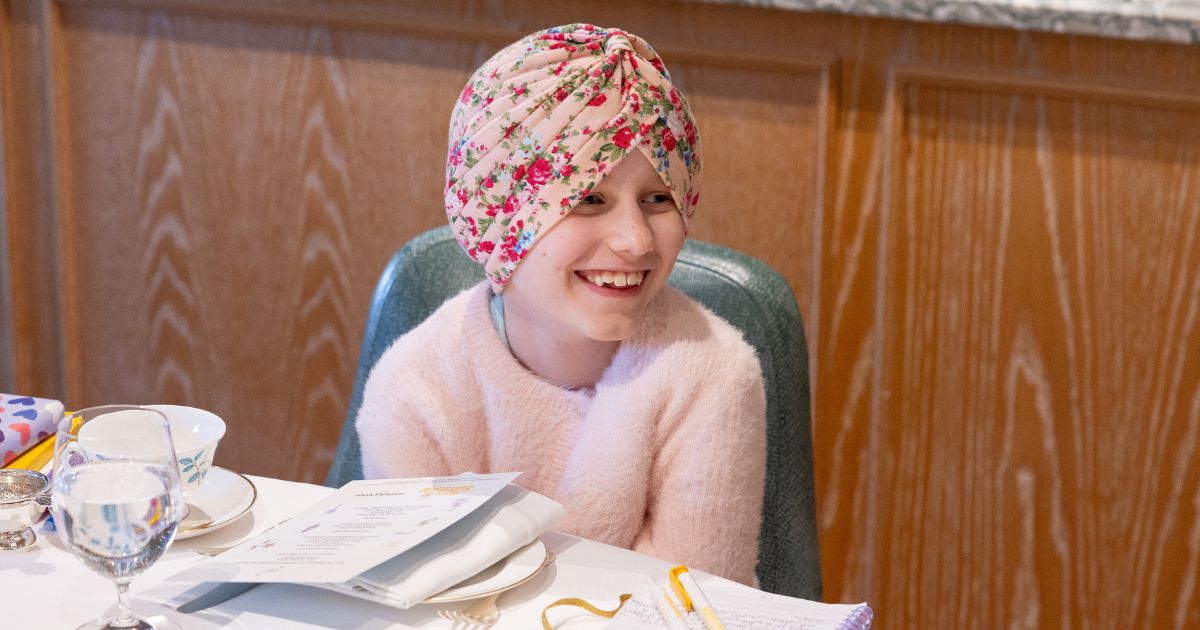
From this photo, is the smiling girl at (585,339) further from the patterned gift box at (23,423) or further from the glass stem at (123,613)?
the glass stem at (123,613)

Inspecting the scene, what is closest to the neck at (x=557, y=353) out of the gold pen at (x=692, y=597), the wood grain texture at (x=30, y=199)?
the gold pen at (x=692, y=597)

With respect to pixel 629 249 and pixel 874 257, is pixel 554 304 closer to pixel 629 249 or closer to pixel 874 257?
pixel 629 249

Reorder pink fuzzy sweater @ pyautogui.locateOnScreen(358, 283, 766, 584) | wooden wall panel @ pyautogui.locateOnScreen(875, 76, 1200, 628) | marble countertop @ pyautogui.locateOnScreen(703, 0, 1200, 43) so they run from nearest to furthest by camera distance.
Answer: pink fuzzy sweater @ pyautogui.locateOnScreen(358, 283, 766, 584), marble countertop @ pyautogui.locateOnScreen(703, 0, 1200, 43), wooden wall panel @ pyautogui.locateOnScreen(875, 76, 1200, 628)

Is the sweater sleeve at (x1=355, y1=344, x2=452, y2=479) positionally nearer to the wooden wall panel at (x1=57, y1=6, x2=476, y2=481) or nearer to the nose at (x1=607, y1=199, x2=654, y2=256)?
the nose at (x1=607, y1=199, x2=654, y2=256)

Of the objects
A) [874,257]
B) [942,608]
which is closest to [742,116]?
[874,257]

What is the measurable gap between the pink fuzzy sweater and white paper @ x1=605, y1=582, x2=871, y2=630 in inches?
10.9

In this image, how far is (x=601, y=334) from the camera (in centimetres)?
122

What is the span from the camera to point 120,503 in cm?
86

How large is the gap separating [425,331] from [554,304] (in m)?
0.17

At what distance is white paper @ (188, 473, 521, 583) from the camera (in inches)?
36.5

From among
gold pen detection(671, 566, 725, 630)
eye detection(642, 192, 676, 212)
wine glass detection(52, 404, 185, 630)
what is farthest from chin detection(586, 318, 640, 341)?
wine glass detection(52, 404, 185, 630)

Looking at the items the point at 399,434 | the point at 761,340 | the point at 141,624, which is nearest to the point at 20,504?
the point at 141,624

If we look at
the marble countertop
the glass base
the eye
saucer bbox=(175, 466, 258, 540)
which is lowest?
the glass base

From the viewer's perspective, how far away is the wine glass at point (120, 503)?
86 centimetres
